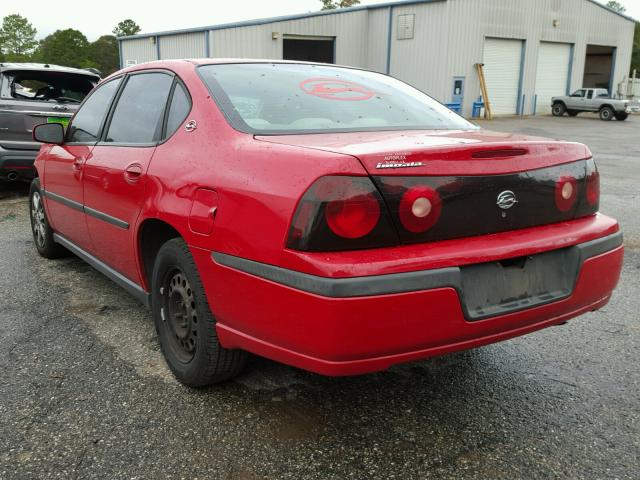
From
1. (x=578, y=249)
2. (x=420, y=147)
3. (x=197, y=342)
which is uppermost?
(x=420, y=147)

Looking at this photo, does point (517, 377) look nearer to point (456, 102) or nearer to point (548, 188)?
point (548, 188)

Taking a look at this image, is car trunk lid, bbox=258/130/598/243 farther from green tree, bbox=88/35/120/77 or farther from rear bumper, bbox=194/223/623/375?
green tree, bbox=88/35/120/77

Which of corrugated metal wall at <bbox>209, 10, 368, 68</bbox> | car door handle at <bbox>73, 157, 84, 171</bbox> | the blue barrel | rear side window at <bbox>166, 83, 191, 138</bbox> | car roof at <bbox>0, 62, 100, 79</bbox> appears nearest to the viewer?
rear side window at <bbox>166, 83, 191, 138</bbox>

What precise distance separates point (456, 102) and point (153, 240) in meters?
25.9

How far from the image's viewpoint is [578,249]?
242 cm

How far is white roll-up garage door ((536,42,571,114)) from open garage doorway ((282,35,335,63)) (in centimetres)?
1070

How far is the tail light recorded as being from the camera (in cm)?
200

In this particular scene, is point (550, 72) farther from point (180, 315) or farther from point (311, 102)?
point (180, 315)

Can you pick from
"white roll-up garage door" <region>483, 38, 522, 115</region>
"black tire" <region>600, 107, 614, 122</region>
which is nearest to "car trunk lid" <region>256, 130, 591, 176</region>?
"white roll-up garage door" <region>483, 38, 522, 115</region>

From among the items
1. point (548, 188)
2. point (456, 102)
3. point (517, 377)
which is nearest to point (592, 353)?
point (517, 377)

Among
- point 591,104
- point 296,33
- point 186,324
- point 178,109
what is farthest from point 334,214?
point 591,104

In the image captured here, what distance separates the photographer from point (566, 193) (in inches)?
97.7

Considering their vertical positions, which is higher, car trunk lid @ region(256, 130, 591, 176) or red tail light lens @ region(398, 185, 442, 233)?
car trunk lid @ region(256, 130, 591, 176)

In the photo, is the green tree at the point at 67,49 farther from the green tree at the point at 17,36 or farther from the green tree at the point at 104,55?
the green tree at the point at 17,36
